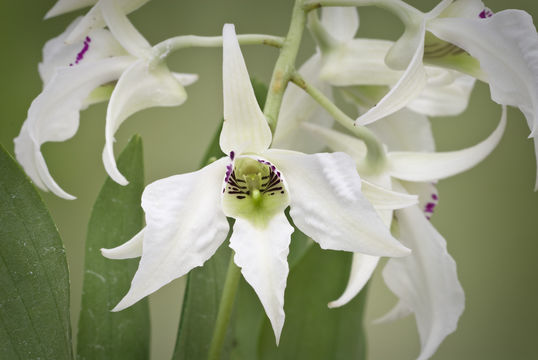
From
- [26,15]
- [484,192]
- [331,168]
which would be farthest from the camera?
[484,192]

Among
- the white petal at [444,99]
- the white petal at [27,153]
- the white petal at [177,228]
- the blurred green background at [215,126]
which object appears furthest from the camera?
the blurred green background at [215,126]

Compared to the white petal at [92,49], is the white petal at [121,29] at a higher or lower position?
higher

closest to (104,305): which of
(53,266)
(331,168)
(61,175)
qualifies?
(53,266)

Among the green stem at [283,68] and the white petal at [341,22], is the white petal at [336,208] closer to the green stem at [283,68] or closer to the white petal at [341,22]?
the green stem at [283,68]

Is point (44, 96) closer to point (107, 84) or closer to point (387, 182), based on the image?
point (107, 84)

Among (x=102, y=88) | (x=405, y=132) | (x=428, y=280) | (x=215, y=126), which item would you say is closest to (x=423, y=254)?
(x=428, y=280)

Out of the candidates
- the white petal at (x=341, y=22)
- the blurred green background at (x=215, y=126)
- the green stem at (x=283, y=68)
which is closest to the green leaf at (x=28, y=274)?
the green stem at (x=283, y=68)

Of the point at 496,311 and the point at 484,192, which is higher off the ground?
the point at 484,192
